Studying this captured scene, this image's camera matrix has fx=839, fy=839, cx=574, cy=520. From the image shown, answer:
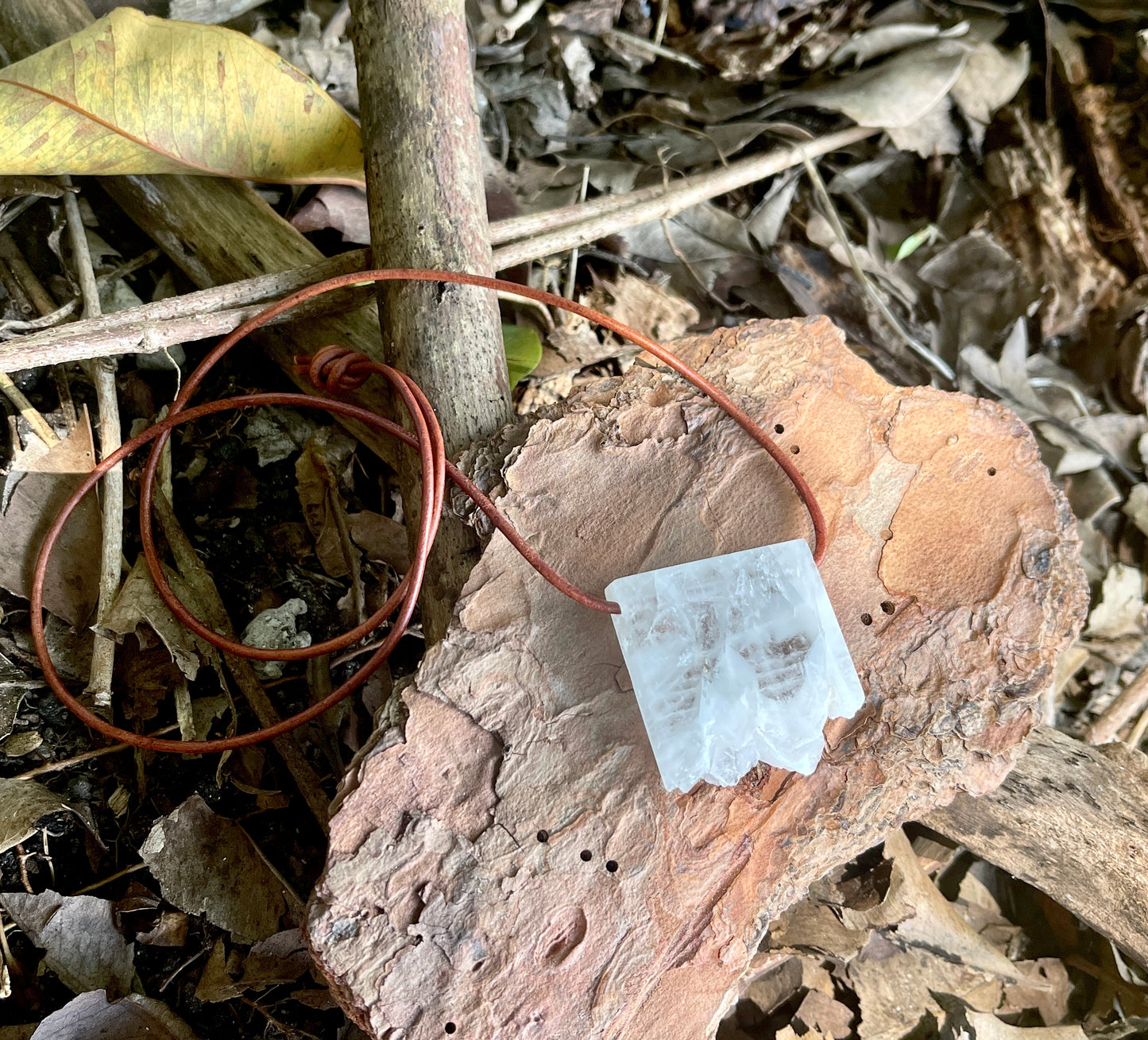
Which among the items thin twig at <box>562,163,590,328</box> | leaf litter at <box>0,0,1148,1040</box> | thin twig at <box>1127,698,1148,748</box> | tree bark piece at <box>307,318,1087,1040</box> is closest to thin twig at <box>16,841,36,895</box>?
leaf litter at <box>0,0,1148,1040</box>

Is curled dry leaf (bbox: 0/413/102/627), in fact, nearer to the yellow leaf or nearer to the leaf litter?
the leaf litter

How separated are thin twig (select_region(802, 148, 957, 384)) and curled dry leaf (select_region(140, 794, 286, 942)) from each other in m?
1.88

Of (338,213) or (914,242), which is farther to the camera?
(914,242)

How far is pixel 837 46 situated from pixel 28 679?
7.69 ft

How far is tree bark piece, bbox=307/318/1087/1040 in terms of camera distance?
1.12m

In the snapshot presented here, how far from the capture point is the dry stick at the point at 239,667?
1.49m

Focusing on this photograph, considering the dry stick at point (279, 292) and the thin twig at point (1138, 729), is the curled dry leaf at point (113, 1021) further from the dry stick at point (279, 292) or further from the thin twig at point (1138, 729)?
the thin twig at point (1138, 729)

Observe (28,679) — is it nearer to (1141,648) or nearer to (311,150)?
(311,150)

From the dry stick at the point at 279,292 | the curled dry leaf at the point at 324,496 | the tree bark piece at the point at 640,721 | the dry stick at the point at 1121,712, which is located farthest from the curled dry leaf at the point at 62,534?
the dry stick at the point at 1121,712

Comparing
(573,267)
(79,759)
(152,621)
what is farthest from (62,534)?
(573,267)

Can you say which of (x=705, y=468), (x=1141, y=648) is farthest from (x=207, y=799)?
(x=1141, y=648)

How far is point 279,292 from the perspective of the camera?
5.01ft

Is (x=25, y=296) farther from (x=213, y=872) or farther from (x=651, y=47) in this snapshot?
(x=651, y=47)

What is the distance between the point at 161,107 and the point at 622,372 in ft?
3.43
